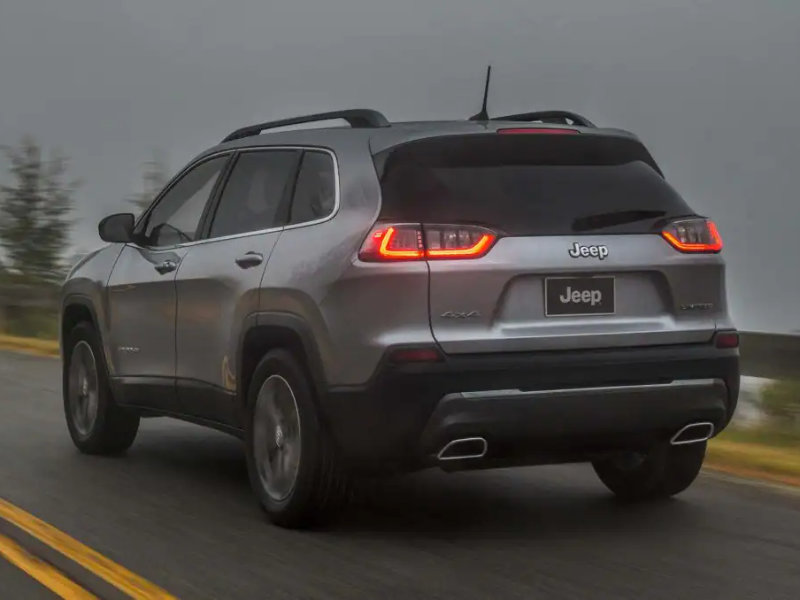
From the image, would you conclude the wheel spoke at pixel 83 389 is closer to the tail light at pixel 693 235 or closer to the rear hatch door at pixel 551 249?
the rear hatch door at pixel 551 249

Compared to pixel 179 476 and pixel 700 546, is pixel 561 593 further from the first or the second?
pixel 179 476

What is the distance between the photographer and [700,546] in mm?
6145

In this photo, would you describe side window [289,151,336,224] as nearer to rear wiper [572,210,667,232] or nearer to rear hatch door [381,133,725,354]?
rear hatch door [381,133,725,354]

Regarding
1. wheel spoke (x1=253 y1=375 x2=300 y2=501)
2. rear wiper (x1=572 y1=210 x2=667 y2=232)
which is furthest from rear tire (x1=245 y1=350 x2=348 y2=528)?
rear wiper (x1=572 y1=210 x2=667 y2=232)

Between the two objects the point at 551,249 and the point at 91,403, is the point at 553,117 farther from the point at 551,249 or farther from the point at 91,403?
the point at 91,403

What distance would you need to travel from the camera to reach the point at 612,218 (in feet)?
20.5

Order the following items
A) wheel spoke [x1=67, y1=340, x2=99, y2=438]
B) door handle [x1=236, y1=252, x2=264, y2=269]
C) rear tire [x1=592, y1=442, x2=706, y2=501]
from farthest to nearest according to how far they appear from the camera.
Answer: wheel spoke [x1=67, y1=340, x2=99, y2=438] → rear tire [x1=592, y1=442, x2=706, y2=501] → door handle [x1=236, y1=252, x2=264, y2=269]

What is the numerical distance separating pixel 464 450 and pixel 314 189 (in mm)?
1473

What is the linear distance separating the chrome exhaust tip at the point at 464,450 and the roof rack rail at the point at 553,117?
1.72 meters

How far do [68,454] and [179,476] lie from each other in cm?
114

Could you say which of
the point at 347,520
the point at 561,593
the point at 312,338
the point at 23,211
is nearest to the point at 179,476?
the point at 347,520

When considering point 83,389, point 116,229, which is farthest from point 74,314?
point 116,229

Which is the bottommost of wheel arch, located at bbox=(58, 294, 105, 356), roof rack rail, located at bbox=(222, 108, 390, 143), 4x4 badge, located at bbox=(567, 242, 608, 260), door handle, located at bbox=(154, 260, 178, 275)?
wheel arch, located at bbox=(58, 294, 105, 356)

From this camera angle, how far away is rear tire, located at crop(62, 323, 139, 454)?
8734 mm
